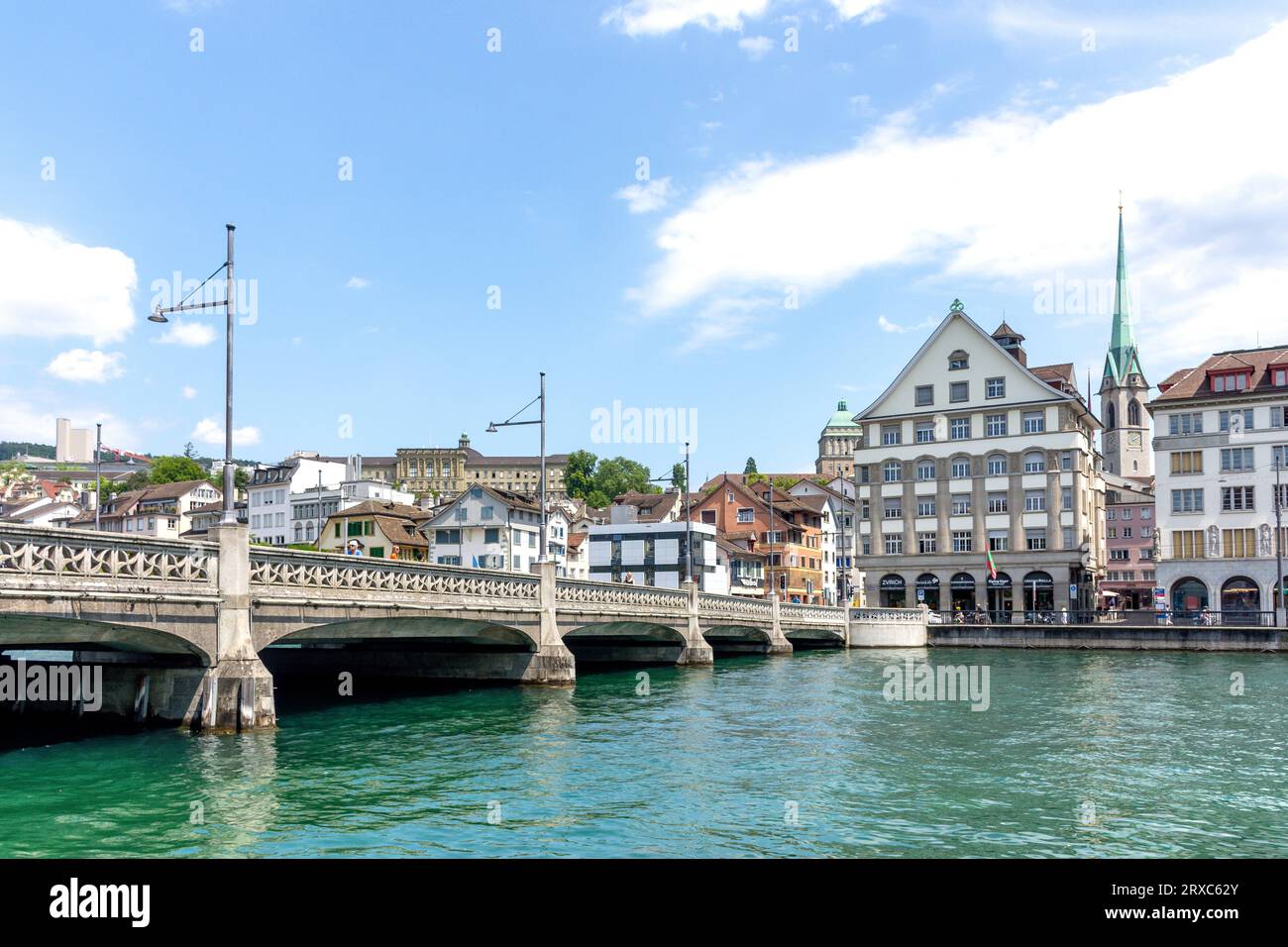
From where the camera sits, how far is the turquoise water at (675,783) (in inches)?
579

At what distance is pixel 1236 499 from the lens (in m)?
73.1

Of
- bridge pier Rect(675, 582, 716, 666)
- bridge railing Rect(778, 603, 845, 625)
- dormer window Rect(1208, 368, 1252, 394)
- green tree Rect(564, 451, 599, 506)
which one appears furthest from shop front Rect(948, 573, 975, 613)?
green tree Rect(564, 451, 599, 506)

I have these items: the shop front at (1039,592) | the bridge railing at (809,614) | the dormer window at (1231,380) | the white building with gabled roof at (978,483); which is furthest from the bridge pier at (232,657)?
the dormer window at (1231,380)

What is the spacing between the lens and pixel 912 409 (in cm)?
8838

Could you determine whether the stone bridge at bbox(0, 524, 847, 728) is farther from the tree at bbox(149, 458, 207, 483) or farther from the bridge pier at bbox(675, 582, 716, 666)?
the tree at bbox(149, 458, 207, 483)

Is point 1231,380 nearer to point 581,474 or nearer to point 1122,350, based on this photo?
point 1122,350

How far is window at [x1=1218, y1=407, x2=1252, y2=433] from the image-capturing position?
72.6 m

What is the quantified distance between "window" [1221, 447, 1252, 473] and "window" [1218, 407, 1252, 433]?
1.39 metres

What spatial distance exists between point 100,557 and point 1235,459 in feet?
243

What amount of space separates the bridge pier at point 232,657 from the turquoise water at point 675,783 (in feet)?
2.20

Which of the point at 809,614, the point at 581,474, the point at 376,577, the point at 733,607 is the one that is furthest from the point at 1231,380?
the point at 581,474

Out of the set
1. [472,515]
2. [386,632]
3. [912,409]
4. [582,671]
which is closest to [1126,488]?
[912,409]
